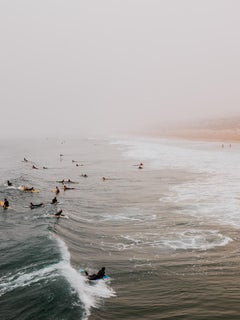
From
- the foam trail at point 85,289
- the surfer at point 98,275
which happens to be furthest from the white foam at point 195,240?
the foam trail at point 85,289

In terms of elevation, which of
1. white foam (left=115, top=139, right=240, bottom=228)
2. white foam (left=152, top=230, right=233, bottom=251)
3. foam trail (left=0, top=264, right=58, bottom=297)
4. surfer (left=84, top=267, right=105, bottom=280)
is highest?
white foam (left=115, top=139, right=240, bottom=228)

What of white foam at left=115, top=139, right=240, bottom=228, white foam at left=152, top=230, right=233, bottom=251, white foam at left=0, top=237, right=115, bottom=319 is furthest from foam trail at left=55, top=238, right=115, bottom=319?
white foam at left=115, top=139, right=240, bottom=228

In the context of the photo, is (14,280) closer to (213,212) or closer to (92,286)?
(92,286)

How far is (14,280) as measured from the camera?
18234mm

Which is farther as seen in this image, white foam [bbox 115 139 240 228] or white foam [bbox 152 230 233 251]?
white foam [bbox 115 139 240 228]

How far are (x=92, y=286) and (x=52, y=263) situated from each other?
146 inches

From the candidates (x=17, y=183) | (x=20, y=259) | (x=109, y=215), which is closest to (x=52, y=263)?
(x=20, y=259)

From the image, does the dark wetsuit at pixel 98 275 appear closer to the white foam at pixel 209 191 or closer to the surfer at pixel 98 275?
the surfer at pixel 98 275

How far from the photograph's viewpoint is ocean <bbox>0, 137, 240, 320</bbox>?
15516 millimetres

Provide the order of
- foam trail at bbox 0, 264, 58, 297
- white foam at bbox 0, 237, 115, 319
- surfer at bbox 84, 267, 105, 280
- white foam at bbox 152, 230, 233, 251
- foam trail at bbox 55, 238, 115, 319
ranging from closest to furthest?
foam trail at bbox 55, 238, 115, 319 < white foam at bbox 0, 237, 115, 319 < foam trail at bbox 0, 264, 58, 297 < surfer at bbox 84, 267, 105, 280 < white foam at bbox 152, 230, 233, 251

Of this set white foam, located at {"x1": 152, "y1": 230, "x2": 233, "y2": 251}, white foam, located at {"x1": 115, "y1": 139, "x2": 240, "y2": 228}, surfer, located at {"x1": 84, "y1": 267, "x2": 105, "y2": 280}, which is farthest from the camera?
white foam, located at {"x1": 115, "y1": 139, "x2": 240, "y2": 228}

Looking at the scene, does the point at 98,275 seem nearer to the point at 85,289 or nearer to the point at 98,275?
the point at 98,275

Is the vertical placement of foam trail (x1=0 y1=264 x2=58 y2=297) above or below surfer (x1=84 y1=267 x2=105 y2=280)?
below

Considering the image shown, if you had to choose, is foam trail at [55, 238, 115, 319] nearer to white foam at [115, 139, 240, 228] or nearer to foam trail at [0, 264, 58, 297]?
foam trail at [0, 264, 58, 297]
